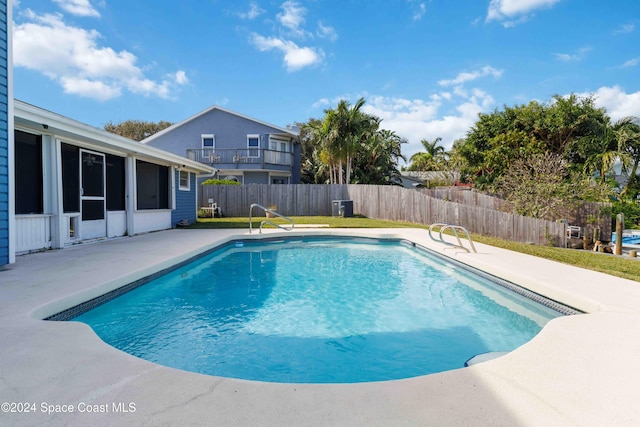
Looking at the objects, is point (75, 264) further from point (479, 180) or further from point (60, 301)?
point (479, 180)

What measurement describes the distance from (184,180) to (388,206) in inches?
359

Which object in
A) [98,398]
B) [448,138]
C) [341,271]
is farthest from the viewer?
[448,138]

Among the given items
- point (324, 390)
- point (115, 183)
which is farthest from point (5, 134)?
point (324, 390)

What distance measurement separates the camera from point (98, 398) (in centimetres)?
186

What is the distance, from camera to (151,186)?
37.6 ft

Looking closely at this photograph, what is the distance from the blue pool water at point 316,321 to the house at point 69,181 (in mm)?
2778

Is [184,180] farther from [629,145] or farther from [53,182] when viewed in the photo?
[629,145]

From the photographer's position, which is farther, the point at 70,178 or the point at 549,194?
the point at 549,194

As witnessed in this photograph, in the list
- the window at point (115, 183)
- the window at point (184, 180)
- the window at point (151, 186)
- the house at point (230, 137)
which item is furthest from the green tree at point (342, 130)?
the window at point (115, 183)

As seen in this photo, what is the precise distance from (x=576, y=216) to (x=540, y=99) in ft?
32.4

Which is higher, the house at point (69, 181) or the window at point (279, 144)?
the window at point (279, 144)

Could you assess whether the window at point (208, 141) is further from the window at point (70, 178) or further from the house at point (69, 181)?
the window at point (70, 178)

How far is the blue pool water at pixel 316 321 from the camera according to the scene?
123 inches

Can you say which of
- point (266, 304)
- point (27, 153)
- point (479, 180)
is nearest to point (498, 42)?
point (479, 180)
